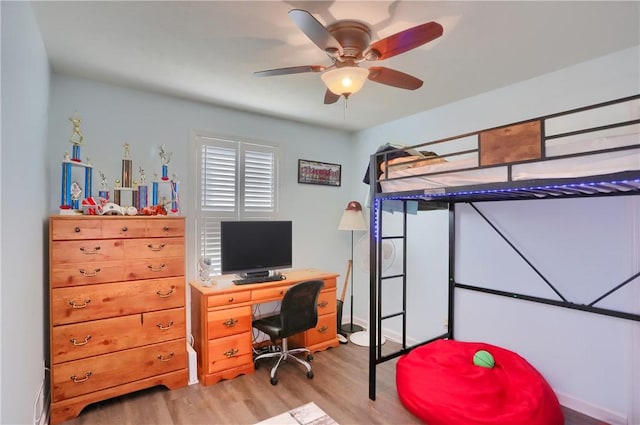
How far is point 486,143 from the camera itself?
1899 millimetres

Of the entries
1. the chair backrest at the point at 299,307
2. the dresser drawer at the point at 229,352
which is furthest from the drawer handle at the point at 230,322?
the chair backrest at the point at 299,307

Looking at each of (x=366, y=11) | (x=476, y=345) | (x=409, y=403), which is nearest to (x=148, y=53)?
(x=366, y=11)

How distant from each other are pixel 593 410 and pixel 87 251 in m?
3.81

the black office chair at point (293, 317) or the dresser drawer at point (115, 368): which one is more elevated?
the black office chair at point (293, 317)

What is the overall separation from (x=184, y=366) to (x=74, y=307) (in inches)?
37.4

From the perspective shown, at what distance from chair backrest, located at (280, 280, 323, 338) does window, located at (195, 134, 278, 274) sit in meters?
0.99

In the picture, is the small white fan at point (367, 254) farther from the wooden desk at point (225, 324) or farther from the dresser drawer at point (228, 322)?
the dresser drawer at point (228, 322)

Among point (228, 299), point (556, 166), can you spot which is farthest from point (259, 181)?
point (556, 166)

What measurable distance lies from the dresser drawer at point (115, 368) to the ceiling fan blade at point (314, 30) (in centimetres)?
247

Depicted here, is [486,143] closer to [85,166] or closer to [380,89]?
[380,89]

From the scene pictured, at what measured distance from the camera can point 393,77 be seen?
6.69ft

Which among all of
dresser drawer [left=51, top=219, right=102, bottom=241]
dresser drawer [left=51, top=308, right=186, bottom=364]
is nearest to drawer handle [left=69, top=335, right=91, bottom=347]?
dresser drawer [left=51, top=308, right=186, bottom=364]

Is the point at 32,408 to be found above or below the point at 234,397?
above

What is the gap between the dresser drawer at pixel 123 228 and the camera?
246 cm
